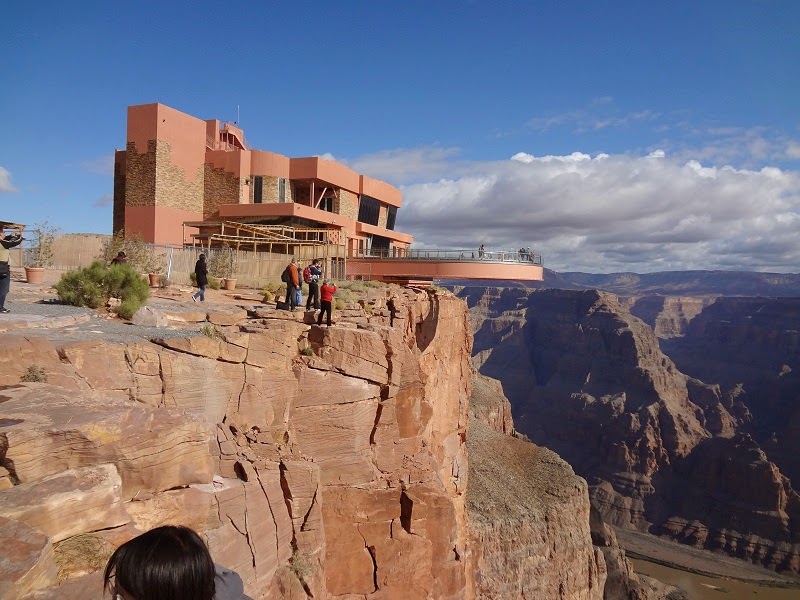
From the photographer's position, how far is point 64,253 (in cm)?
2338

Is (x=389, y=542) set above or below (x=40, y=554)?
below

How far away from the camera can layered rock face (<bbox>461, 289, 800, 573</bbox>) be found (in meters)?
75.8

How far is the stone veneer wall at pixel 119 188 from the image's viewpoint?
116 ft

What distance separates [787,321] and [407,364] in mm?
181563

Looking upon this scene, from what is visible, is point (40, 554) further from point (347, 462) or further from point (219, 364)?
point (347, 462)

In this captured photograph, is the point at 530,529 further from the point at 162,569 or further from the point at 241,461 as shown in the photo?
the point at 162,569

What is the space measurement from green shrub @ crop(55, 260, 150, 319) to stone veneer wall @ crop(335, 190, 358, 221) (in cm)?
2521

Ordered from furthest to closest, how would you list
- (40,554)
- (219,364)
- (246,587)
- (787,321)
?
(787,321), (219,364), (246,587), (40,554)

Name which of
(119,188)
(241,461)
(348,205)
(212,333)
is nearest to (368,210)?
(348,205)

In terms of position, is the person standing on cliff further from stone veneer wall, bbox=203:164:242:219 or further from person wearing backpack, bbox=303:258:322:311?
stone veneer wall, bbox=203:164:242:219

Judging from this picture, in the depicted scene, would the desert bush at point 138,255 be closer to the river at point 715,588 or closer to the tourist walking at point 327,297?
the tourist walking at point 327,297

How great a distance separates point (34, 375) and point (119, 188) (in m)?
31.8

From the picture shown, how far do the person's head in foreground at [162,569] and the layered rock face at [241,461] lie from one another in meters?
2.70

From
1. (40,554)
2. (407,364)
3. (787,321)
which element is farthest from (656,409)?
(40,554)
